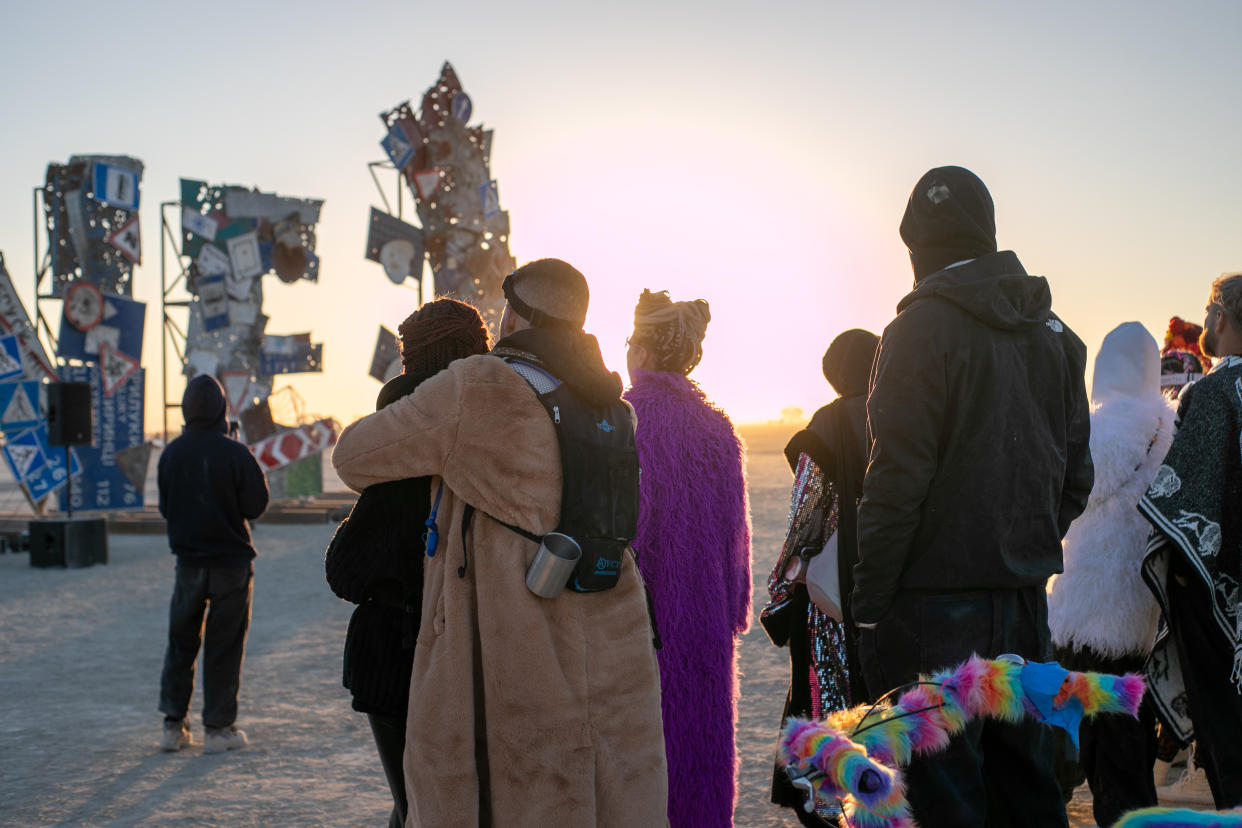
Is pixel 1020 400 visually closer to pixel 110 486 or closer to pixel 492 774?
pixel 492 774

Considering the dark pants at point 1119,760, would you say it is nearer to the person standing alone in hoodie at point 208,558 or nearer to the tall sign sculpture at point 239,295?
the person standing alone in hoodie at point 208,558

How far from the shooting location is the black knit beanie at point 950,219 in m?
2.94

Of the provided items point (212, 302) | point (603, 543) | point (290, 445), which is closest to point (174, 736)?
point (603, 543)

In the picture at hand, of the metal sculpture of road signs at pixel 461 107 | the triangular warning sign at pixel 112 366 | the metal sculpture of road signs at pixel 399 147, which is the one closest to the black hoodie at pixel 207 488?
the triangular warning sign at pixel 112 366

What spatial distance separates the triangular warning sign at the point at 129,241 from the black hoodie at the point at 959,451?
2060 centimetres

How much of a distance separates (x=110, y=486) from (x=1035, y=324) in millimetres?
20626

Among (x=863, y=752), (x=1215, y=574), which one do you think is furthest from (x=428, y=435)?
(x=1215, y=574)

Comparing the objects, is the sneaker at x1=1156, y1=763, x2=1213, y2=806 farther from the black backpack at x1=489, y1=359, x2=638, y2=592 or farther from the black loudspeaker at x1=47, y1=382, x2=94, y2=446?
the black loudspeaker at x1=47, y1=382, x2=94, y2=446

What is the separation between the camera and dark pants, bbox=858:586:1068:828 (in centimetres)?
230

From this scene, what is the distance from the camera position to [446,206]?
2084 cm

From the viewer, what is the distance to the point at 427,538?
2658 mm

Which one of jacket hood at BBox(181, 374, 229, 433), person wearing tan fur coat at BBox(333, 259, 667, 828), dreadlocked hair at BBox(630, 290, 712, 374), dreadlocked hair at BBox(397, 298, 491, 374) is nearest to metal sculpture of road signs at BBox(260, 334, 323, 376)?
jacket hood at BBox(181, 374, 229, 433)

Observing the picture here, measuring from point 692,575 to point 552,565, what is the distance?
3.59 feet

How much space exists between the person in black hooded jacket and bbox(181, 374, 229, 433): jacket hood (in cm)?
405
